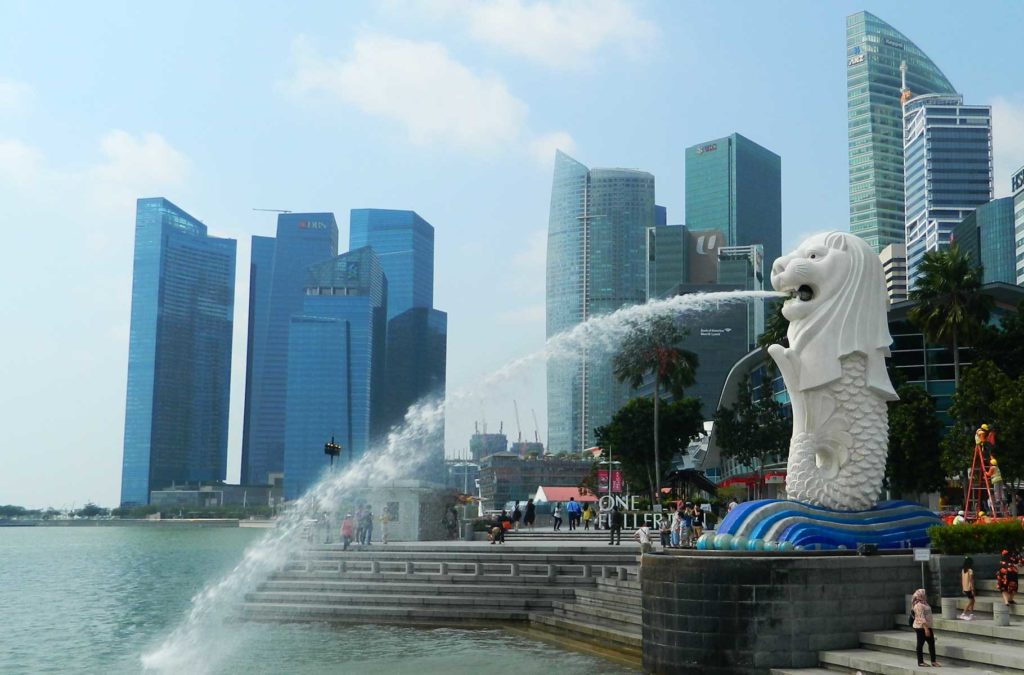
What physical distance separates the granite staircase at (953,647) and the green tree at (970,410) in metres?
25.3

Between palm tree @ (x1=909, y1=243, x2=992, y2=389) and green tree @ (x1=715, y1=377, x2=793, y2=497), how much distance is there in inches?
615

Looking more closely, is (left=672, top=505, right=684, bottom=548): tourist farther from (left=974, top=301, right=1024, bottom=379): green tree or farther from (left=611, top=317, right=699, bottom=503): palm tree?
(left=974, top=301, right=1024, bottom=379): green tree

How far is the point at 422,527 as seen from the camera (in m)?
38.7

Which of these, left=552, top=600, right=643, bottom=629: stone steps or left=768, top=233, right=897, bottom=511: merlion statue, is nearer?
left=768, top=233, right=897, bottom=511: merlion statue

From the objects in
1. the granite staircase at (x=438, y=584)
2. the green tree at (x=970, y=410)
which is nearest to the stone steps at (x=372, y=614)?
the granite staircase at (x=438, y=584)

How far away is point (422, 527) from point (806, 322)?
19816mm

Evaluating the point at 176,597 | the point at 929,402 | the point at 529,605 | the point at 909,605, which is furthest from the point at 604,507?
the point at 909,605

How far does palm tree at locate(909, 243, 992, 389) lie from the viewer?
161ft

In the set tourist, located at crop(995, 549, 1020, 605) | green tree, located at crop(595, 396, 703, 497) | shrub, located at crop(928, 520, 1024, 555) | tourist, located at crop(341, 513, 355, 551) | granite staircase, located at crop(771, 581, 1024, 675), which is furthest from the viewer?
green tree, located at crop(595, 396, 703, 497)

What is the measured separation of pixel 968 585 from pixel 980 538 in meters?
1.34

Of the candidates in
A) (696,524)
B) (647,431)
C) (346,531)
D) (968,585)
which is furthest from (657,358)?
(968,585)

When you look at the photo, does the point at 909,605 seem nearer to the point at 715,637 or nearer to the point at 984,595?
the point at 984,595

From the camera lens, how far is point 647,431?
2847 inches

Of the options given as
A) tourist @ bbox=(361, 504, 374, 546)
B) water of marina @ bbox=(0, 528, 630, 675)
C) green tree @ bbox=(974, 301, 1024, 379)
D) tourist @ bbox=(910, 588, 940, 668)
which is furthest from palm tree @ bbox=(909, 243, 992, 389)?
tourist @ bbox=(910, 588, 940, 668)
